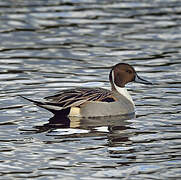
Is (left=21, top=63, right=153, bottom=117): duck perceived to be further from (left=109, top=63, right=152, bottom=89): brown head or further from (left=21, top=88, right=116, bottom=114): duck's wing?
(left=109, top=63, right=152, bottom=89): brown head

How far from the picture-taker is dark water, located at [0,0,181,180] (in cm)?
931

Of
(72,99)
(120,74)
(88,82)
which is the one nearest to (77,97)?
(72,99)

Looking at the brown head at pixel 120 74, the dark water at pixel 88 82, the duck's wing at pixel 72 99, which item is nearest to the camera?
the dark water at pixel 88 82

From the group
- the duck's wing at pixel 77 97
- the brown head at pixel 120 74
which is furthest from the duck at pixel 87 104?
the brown head at pixel 120 74

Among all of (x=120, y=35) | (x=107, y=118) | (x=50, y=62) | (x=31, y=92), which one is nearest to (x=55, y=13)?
(x=120, y=35)

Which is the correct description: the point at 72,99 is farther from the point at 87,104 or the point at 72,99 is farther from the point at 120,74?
the point at 120,74

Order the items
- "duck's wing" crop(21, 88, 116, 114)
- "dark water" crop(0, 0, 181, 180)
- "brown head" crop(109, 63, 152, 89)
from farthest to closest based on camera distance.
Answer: "brown head" crop(109, 63, 152, 89) → "duck's wing" crop(21, 88, 116, 114) → "dark water" crop(0, 0, 181, 180)

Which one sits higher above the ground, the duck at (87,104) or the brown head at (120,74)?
the brown head at (120,74)

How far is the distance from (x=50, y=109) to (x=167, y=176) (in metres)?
3.51

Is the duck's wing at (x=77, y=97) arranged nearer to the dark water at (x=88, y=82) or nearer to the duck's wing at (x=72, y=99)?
the duck's wing at (x=72, y=99)

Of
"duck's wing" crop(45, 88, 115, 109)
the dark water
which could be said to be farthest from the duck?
the dark water

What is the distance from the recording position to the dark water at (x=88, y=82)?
931 centimetres

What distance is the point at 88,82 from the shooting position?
1434 centimetres

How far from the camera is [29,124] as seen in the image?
37.3ft
